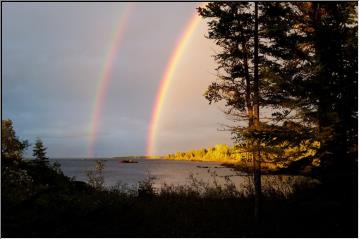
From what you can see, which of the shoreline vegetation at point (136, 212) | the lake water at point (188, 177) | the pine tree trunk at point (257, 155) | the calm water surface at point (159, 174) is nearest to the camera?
the shoreline vegetation at point (136, 212)

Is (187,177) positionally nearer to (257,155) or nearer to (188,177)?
(188,177)

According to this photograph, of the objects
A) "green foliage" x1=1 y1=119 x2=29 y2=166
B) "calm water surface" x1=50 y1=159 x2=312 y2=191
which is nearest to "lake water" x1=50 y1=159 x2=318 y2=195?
"calm water surface" x1=50 y1=159 x2=312 y2=191

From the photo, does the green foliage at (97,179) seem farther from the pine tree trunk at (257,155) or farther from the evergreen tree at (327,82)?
the evergreen tree at (327,82)

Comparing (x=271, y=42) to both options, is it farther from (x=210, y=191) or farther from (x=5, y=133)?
(x=5, y=133)

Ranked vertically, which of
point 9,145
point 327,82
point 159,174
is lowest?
point 159,174

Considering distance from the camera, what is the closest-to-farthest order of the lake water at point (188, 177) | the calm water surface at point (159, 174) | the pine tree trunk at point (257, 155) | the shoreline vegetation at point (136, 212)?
the shoreline vegetation at point (136, 212)
the pine tree trunk at point (257, 155)
the lake water at point (188, 177)
the calm water surface at point (159, 174)

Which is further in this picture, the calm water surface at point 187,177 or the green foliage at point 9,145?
the calm water surface at point 187,177

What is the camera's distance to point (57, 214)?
10.3 meters

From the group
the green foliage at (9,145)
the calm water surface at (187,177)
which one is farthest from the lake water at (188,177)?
the green foliage at (9,145)

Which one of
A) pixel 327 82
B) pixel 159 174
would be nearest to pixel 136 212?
pixel 327 82

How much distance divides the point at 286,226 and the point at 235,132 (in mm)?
3089

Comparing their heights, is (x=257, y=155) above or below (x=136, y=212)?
above

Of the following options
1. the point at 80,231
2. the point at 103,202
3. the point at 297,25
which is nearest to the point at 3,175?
the point at 80,231

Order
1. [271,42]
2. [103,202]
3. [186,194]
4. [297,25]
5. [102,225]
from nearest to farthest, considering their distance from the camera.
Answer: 1. [102,225]
2. [103,202]
3. [271,42]
4. [297,25]
5. [186,194]
